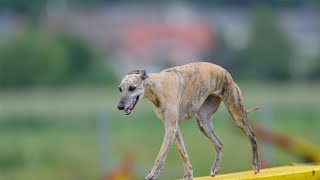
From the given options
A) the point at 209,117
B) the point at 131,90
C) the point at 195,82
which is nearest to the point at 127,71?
the point at 209,117

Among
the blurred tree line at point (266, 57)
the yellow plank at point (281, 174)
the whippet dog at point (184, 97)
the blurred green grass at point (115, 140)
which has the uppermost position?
the whippet dog at point (184, 97)

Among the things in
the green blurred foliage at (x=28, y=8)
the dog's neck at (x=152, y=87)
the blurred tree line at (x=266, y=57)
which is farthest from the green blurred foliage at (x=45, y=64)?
the dog's neck at (x=152, y=87)

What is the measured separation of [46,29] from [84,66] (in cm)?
1167

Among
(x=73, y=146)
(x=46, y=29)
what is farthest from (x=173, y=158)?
(x=46, y=29)

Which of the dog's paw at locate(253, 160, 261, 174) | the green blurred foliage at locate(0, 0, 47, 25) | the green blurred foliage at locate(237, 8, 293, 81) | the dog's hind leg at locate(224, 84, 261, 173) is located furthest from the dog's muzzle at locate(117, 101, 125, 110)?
the green blurred foliage at locate(0, 0, 47, 25)

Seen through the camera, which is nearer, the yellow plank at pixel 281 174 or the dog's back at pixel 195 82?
the dog's back at pixel 195 82

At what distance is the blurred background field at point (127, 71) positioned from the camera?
23906 mm

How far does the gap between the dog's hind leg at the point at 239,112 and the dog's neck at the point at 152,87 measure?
72 centimetres

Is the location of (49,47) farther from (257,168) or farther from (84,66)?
(257,168)

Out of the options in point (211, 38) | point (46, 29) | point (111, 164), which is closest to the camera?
point (111, 164)

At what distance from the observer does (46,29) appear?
80562 mm

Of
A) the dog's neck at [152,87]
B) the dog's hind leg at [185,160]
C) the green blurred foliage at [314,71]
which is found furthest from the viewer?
the green blurred foliage at [314,71]

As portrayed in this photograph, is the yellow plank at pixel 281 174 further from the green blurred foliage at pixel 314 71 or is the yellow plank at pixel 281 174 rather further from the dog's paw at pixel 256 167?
the green blurred foliage at pixel 314 71

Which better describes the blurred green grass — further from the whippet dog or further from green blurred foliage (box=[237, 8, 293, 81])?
green blurred foliage (box=[237, 8, 293, 81])
